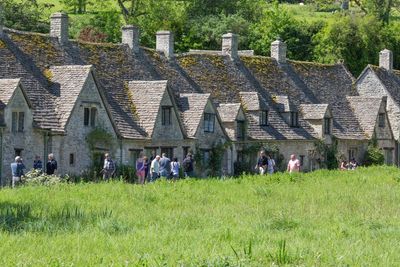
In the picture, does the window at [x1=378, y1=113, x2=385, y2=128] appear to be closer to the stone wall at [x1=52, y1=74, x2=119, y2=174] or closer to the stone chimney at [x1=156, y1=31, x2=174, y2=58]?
the stone chimney at [x1=156, y1=31, x2=174, y2=58]

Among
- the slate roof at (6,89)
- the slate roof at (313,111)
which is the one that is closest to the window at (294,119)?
the slate roof at (313,111)

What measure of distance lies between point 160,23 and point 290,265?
281 ft

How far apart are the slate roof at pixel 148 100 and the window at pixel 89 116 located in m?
3.82

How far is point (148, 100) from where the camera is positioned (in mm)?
52156

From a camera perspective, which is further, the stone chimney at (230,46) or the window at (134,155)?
the stone chimney at (230,46)

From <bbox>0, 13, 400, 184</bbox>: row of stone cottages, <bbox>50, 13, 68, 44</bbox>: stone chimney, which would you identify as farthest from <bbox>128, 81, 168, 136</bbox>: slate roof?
<bbox>50, 13, 68, 44</bbox>: stone chimney

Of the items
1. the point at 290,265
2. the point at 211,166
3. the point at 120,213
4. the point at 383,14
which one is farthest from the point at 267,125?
the point at 383,14

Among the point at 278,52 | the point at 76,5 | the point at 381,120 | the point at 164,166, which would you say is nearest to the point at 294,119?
the point at 278,52

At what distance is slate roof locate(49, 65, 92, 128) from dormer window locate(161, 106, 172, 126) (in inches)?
233

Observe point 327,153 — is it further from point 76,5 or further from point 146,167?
point 76,5

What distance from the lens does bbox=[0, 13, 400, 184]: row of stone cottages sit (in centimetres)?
4628

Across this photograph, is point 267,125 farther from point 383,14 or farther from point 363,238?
point 383,14

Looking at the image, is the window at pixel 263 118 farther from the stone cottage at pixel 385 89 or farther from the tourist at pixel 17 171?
the tourist at pixel 17 171

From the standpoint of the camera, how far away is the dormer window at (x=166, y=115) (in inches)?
2058
